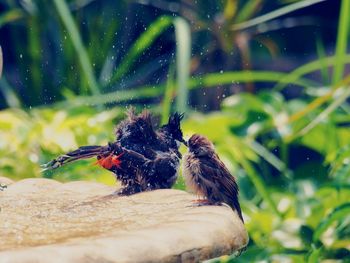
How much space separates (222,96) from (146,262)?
197 inches

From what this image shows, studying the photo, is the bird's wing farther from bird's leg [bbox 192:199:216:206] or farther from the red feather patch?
the red feather patch

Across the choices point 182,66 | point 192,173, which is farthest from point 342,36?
point 192,173

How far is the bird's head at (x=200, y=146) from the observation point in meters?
2.61

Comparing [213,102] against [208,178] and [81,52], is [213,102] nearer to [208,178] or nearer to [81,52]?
[81,52]

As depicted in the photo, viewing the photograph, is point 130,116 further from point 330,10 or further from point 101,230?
point 330,10

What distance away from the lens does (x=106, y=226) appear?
2.28 m

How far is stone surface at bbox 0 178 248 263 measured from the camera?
5.91ft

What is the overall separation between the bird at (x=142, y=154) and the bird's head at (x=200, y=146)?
104 millimetres

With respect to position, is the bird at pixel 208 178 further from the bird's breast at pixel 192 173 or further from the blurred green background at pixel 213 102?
the blurred green background at pixel 213 102

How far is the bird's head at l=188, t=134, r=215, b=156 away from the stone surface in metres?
0.15

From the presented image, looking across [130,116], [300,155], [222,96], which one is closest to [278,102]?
[222,96]

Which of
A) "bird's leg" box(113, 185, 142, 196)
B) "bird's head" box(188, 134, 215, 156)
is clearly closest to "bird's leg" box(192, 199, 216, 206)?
"bird's head" box(188, 134, 215, 156)

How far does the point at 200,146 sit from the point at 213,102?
4293mm

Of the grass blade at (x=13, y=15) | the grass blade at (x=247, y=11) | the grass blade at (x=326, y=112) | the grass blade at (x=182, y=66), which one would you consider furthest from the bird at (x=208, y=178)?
the grass blade at (x=13, y=15)
